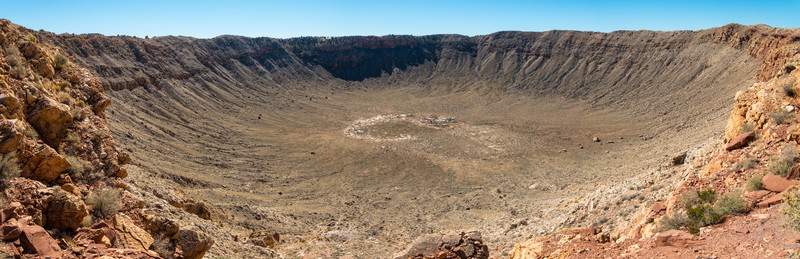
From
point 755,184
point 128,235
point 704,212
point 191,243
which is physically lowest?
point 191,243

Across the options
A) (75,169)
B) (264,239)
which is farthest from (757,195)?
(264,239)

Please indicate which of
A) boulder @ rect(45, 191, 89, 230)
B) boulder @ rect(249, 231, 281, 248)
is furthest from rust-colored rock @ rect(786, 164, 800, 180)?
boulder @ rect(249, 231, 281, 248)

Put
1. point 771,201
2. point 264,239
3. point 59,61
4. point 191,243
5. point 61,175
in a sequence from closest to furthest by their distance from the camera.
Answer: point 771,201 → point 61,175 → point 191,243 → point 59,61 → point 264,239

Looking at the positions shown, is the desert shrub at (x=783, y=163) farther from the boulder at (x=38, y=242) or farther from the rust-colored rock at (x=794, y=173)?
the boulder at (x=38, y=242)

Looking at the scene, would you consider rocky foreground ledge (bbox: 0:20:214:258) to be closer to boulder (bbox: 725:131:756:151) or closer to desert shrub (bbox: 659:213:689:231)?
desert shrub (bbox: 659:213:689:231)

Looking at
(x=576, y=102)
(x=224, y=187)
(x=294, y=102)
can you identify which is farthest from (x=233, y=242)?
(x=576, y=102)

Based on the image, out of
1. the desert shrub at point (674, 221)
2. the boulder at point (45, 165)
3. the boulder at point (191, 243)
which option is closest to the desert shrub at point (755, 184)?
the desert shrub at point (674, 221)

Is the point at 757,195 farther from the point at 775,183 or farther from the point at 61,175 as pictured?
the point at 61,175
